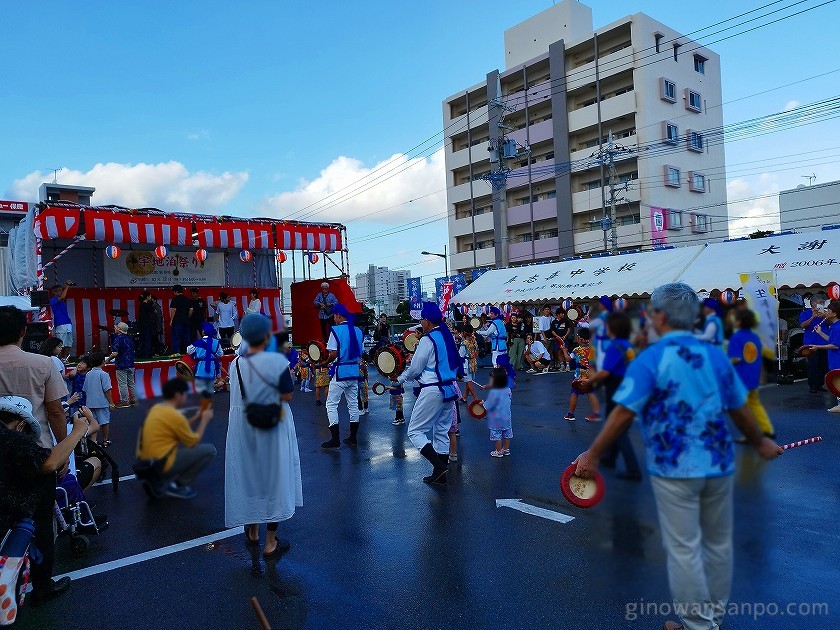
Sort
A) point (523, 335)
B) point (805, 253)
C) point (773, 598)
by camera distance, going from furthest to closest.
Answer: point (523, 335)
point (805, 253)
point (773, 598)

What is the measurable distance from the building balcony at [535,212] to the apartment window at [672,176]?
7.03 m

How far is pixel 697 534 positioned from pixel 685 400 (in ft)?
1.66

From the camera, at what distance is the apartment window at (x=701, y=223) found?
38938mm

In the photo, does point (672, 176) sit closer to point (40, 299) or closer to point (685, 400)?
point (40, 299)

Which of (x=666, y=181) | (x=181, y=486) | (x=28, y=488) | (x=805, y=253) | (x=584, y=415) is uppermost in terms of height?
(x=666, y=181)

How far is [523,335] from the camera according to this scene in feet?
48.2

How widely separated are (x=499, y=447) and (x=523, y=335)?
303 inches

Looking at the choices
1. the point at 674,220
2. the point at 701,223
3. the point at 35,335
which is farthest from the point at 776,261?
the point at 701,223

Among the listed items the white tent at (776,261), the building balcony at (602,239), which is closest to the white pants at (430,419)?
the white tent at (776,261)

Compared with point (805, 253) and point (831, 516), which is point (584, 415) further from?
point (805, 253)

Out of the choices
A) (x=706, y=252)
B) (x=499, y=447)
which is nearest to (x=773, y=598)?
(x=499, y=447)

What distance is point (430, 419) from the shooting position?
20.1ft

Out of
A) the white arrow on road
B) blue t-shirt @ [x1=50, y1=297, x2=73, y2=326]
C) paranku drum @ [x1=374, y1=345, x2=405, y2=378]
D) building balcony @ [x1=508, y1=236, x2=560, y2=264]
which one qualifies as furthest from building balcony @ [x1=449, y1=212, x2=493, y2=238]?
Answer: the white arrow on road

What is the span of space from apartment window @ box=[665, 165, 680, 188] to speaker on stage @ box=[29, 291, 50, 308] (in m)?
33.7
